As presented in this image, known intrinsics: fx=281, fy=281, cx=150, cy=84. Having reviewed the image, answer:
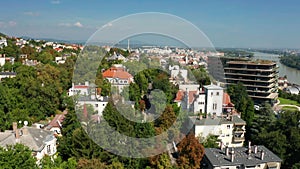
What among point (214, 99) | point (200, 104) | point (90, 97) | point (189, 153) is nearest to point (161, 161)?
point (189, 153)

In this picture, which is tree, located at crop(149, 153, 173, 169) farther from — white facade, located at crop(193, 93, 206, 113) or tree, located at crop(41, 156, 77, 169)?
white facade, located at crop(193, 93, 206, 113)

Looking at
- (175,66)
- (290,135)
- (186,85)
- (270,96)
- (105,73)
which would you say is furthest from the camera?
(270,96)

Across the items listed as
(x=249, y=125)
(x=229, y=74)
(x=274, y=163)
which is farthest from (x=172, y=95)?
(x=229, y=74)

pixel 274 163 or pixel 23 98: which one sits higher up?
pixel 23 98

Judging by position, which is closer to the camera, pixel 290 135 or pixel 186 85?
pixel 186 85

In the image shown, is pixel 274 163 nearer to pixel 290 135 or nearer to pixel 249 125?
pixel 290 135

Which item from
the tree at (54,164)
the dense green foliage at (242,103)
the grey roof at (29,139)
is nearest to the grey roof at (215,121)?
the dense green foliage at (242,103)
